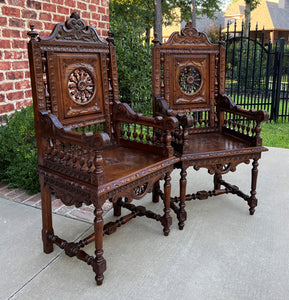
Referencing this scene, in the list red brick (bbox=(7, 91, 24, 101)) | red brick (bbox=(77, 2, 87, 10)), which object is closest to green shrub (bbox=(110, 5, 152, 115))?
red brick (bbox=(77, 2, 87, 10))

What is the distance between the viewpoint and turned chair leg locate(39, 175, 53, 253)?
240 centimetres

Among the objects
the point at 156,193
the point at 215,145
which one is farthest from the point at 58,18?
the point at 215,145

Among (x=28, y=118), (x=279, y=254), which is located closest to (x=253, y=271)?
(x=279, y=254)

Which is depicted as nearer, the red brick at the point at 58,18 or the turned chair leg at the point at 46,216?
the turned chair leg at the point at 46,216

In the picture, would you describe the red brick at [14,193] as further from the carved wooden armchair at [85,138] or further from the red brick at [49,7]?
the red brick at [49,7]

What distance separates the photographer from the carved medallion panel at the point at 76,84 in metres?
2.39

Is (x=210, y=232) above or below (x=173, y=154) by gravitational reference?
below

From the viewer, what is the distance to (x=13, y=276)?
223 cm

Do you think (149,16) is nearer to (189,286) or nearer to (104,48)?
(104,48)

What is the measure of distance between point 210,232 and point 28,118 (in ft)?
7.10

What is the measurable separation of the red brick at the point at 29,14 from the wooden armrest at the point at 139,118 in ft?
5.93

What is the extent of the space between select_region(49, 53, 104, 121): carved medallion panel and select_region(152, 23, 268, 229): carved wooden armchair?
55 cm

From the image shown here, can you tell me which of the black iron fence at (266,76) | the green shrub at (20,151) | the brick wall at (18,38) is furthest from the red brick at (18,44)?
the black iron fence at (266,76)

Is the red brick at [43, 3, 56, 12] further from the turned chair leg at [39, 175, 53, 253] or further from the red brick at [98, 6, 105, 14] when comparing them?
the turned chair leg at [39, 175, 53, 253]
